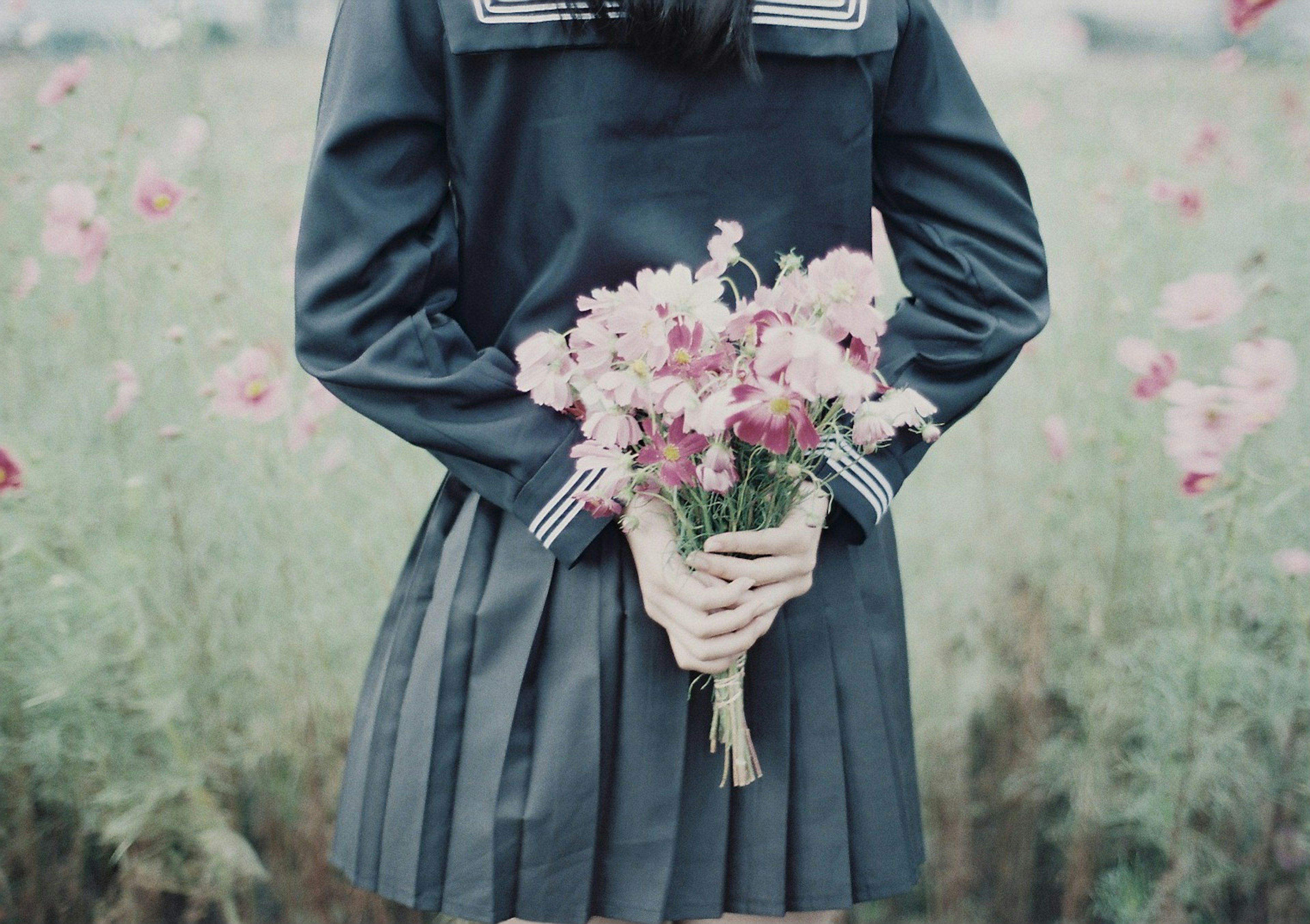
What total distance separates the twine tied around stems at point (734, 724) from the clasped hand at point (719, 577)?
0.02m

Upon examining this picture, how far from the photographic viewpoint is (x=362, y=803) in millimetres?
988

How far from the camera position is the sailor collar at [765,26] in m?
0.86

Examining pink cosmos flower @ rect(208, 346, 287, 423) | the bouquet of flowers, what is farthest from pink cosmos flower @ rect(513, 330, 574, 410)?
pink cosmos flower @ rect(208, 346, 287, 423)

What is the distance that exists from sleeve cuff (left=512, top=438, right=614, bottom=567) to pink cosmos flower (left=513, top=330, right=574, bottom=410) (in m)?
0.07

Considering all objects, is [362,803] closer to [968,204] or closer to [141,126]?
[968,204]

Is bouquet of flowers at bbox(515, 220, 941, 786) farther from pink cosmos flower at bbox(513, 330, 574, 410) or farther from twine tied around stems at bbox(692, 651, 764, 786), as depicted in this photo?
twine tied around stems at bbox(692, 651, 764, 786)

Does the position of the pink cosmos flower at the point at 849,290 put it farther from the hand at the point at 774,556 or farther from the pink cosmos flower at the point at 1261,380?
the pink cosmos flower at the point at 1261,380

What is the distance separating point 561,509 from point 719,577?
0.44 ft

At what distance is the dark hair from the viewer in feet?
2.81

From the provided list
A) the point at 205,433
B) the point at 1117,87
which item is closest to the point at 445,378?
the point at 205,433

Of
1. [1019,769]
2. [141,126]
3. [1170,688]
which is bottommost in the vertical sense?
[1019,769]

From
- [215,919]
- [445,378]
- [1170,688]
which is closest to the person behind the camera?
[445,378]

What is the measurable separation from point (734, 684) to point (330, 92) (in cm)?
58

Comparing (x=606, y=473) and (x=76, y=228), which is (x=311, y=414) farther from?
(x=606, y=473)
